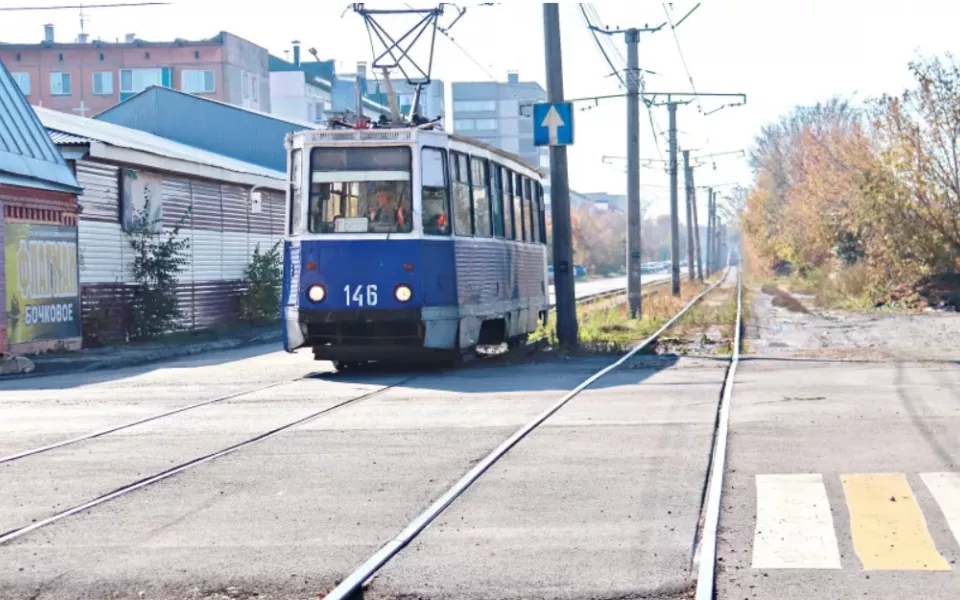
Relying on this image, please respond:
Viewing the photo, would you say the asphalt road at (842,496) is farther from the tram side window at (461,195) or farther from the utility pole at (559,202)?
the utility pole at (559,202)

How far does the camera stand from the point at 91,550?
24.8ft

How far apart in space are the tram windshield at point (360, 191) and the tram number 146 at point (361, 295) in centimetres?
74

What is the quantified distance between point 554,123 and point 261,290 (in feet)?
47.1

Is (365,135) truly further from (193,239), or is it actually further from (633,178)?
(633,178)

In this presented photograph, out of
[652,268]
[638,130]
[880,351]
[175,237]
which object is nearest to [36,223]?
[175,237]

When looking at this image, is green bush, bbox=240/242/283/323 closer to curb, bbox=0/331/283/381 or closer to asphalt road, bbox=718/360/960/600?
curb, bbox=0/331/283/381

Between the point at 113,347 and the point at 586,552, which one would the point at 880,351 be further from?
the point at 586,552

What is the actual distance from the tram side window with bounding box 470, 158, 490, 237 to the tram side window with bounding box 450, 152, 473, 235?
29 cm

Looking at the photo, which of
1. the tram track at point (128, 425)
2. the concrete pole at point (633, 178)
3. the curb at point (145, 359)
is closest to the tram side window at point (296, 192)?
the tram track at point (128, 425)

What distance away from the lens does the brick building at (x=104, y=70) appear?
86875 mm

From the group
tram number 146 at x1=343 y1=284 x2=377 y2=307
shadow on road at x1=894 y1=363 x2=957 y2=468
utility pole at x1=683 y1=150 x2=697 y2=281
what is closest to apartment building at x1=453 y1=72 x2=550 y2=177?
utility pole at x1=683 y1=150 x2=697 y2=281

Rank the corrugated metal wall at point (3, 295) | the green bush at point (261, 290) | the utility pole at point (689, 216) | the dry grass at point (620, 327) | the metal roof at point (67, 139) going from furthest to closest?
the utility pole at point (689, 216) → the green bush at point (261, 290) → the metal roof at point (67, 139) → the dry grass at point (620, 327) → the corrugated metal wall at point (3, 295)

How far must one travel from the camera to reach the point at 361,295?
18.1 m

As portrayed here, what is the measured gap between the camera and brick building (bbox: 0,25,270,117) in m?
86.9
